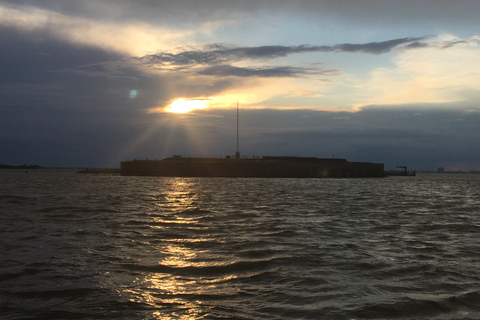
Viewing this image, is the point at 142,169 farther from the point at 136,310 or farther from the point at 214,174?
the point at 136,310

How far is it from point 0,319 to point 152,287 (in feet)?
7.05

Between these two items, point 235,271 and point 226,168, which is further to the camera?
point 226,168

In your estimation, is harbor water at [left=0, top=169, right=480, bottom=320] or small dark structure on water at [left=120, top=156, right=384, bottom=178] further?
small dark structure on water at [left=120, top=156, right=384, bottom=178]

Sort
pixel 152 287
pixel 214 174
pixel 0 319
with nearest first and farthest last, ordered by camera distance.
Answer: pixel 0 319, pixel 152 287, pixel 214 174

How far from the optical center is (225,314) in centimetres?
564

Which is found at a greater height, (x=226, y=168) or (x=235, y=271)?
(x=226, y=168)

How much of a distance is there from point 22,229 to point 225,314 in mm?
9386

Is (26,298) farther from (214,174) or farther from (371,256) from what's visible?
(214,174)

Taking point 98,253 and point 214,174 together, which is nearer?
point 98,253

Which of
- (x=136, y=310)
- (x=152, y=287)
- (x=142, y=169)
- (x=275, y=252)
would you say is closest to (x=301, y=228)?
(x=275, y=252)

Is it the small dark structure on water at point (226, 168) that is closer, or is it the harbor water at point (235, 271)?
the harbor water at point (235, 271)

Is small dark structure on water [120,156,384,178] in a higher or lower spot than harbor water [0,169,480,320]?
higher

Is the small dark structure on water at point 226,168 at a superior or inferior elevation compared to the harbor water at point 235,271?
superior

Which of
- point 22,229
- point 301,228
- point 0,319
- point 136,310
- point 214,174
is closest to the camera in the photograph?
point 0,319
